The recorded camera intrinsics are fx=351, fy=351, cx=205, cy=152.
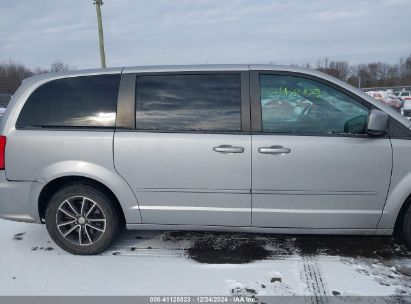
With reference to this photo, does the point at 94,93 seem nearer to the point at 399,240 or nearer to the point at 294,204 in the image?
the point at 294,204

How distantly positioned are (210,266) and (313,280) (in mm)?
926

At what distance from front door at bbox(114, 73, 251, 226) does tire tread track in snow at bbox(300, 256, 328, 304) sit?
68cm

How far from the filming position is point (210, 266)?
3.29 m

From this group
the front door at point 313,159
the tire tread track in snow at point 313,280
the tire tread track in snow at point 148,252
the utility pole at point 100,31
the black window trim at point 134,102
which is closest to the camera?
the tire tread track in snow at point 313,280

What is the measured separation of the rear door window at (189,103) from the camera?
3.29 meters

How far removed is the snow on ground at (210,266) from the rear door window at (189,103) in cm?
128

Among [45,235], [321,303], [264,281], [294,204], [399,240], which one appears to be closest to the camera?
[321,303]

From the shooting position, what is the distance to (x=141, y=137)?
3.30 metres

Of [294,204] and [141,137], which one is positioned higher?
[141,137]

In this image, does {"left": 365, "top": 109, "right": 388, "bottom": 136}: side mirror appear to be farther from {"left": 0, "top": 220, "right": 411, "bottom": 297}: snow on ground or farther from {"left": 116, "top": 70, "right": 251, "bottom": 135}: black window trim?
{"left": 0, "top": 220, "right": 411, "bottom": 297}: snow on ground

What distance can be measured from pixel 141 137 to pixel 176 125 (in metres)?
0.35

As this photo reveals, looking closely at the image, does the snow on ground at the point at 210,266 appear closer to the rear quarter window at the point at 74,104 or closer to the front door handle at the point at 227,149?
the front door handle at the point at 227,149

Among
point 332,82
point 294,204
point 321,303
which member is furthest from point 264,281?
point 332,82

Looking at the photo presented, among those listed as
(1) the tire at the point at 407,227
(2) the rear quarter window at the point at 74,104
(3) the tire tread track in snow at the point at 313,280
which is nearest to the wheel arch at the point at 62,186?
(2) the rear quarter window at the point at 74,104
